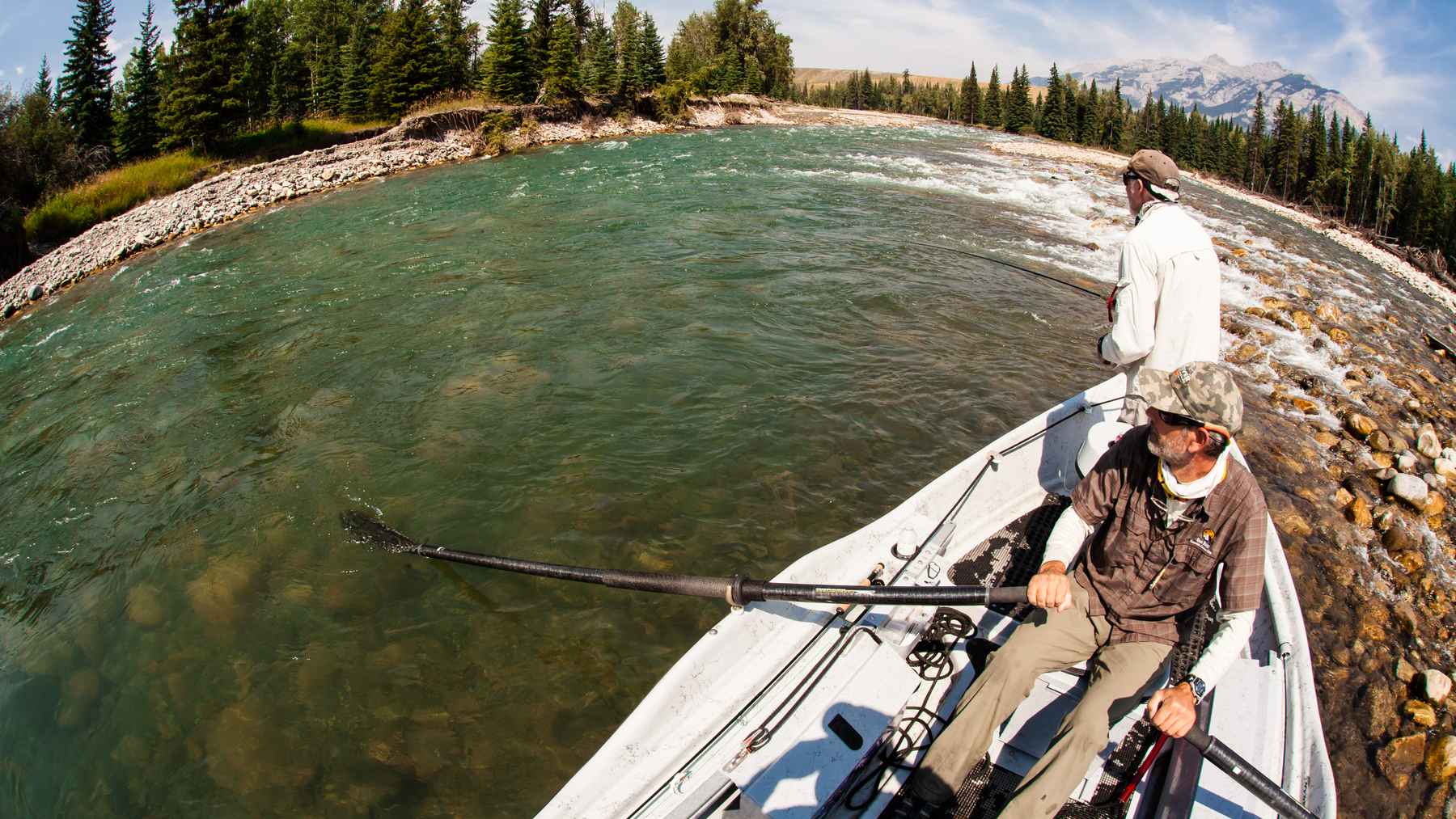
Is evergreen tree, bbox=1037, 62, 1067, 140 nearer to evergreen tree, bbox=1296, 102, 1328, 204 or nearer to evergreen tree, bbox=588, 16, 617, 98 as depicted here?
evergreen tree, bbox=1296, 102, 1328, 204

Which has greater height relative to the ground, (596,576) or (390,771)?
(596,576)

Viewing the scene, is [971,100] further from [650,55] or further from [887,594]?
[887,594]

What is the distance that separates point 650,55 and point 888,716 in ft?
235

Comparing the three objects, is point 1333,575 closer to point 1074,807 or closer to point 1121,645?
point 1121,645

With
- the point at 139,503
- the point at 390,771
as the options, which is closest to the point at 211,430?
the point at 139,503

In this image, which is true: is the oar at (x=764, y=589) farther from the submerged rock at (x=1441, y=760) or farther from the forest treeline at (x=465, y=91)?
the forest treeline at (x=465, y=91)

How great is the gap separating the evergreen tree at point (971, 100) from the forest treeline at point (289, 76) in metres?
56.1

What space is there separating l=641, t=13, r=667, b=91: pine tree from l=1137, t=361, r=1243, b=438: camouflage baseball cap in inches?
2684

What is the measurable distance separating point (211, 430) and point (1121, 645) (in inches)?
→ 431

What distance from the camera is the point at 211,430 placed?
921cm

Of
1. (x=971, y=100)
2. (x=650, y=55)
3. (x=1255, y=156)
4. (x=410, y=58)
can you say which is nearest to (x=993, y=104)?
(x=971, y=100)

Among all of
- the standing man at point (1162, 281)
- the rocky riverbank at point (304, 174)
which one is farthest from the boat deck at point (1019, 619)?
the rocky riverbank at point (304, 174)

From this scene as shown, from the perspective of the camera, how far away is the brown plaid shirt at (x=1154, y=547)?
323 cm

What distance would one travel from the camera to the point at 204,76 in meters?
34.0
